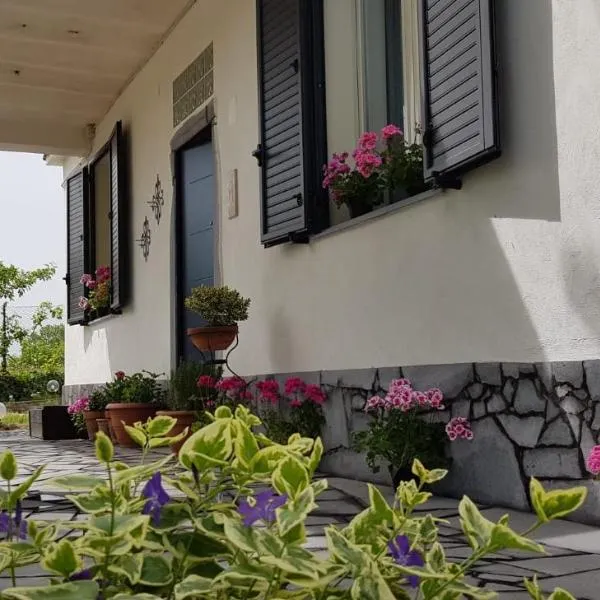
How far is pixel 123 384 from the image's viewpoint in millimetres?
7039

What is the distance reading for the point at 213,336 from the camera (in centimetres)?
520

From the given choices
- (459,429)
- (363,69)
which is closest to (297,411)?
(459,429)

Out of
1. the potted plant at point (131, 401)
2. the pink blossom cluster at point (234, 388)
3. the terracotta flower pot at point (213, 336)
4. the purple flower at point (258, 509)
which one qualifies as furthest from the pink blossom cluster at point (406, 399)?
the potted plant at point (131, 401)

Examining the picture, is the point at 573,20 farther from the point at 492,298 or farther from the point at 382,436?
the point at 382,436

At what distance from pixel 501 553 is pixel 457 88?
1.72 m

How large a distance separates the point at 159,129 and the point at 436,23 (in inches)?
168

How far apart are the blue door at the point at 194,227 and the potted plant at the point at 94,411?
0.95 metres

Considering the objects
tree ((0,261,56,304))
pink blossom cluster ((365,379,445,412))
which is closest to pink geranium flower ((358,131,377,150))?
pink blossom cluster ((365,379,445,412))

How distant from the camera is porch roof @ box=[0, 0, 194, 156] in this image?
688 cm

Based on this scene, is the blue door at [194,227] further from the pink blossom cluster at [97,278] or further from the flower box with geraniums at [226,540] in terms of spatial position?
the flower box with geraniums at [226,540]

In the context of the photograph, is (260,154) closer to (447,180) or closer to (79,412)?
(447,180)

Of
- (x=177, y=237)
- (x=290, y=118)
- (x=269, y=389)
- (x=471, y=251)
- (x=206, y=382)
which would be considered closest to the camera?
(x=471, y=251)

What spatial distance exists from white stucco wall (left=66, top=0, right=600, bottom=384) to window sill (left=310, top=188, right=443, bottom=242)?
0.02 meters

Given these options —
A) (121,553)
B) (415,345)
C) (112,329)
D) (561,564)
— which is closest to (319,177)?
(415,345)
